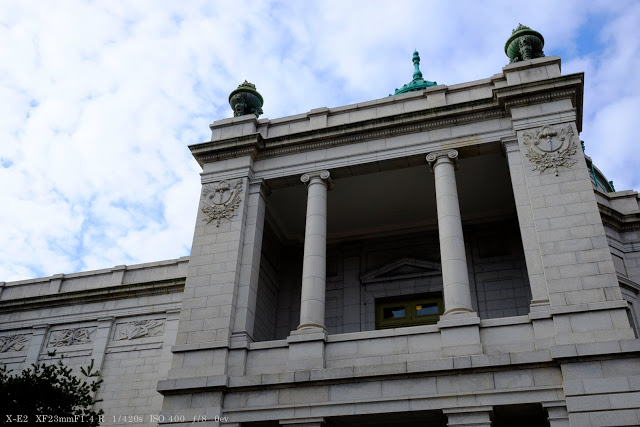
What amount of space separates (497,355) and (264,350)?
5514 mm

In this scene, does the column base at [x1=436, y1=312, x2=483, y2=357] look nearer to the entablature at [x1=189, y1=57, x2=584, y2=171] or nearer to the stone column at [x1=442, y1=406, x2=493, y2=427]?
the stone column at [x1=442, y1=406, x2=493, y2=427]

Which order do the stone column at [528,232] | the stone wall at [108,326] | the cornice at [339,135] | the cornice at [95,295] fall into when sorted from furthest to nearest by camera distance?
the cornice at [95,295], the stone wall at [108,326], the cornice at [339,135], the stone column at [528,232]

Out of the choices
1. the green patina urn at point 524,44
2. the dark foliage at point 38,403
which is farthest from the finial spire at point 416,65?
the dark foliage at point 38,403

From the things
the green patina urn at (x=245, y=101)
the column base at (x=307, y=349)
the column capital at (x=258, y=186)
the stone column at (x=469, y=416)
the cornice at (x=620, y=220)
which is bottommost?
the stone column at (x=469, y=416)

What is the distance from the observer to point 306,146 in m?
18.2

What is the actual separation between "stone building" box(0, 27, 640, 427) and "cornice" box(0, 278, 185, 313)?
81 mm

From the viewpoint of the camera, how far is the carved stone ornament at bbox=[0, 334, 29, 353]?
2358cm

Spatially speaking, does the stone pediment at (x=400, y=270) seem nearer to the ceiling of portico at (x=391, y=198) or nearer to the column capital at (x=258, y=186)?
the ceiling of portico at (x=391, y=198)

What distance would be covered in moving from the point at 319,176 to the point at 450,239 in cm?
445

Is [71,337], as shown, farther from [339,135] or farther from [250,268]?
[339,135]

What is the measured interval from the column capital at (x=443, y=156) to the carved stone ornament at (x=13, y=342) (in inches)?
670

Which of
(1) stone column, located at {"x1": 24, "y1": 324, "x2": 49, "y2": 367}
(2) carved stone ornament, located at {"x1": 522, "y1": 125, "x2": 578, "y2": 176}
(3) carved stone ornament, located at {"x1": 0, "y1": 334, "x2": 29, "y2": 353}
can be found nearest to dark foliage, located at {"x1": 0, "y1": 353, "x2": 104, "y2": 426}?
(1) stone column, located at {"x1": 24, "y1": 324, "x2": 49, "y2": 367}

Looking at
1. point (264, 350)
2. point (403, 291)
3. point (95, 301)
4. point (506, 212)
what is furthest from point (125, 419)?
point (506, 212)

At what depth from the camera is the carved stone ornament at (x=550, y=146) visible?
1533 cm
